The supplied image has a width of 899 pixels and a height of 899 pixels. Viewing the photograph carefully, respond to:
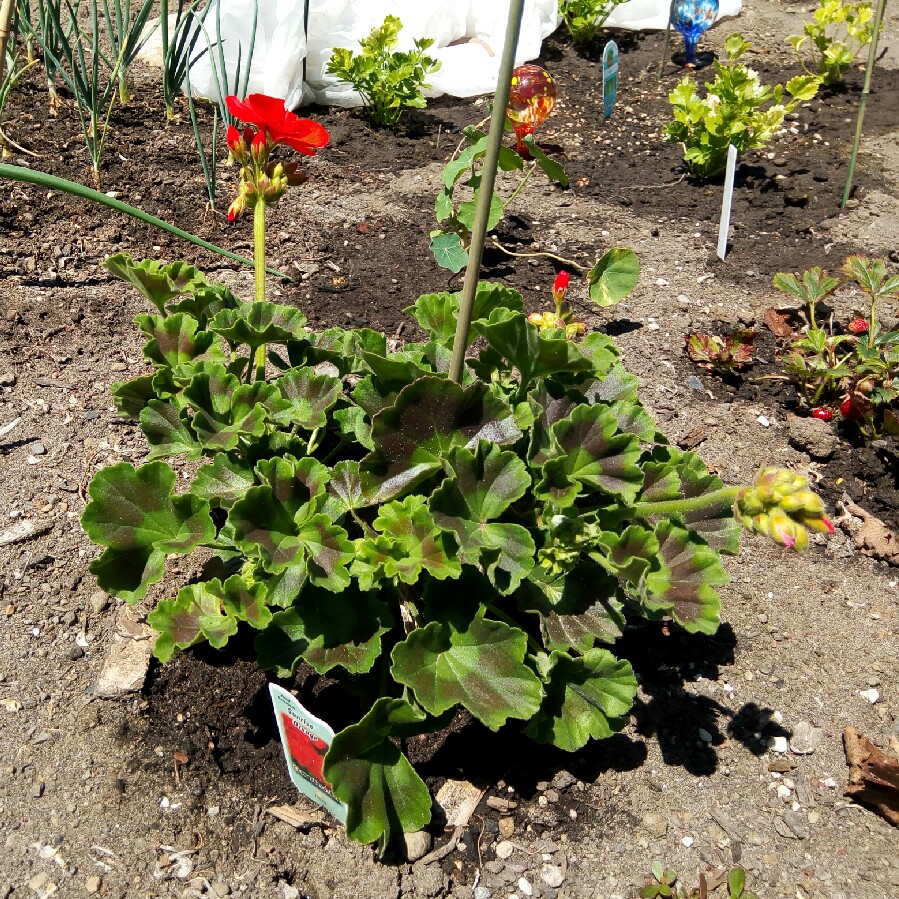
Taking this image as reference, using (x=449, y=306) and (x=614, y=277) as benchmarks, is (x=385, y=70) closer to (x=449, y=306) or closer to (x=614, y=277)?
(x=614, y=277)

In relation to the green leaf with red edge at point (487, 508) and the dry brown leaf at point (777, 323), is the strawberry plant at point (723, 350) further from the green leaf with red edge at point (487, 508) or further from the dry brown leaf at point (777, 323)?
the green leaf with red edge at point (487, 508)

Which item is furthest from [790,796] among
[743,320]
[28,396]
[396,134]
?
[396,134]

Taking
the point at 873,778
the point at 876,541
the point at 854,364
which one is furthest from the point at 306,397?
the point at 854,364

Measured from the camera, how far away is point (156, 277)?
2102 millimetres

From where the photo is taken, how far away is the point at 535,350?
1.76m

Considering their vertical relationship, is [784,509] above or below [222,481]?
above

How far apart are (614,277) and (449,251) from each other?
622 millimetres

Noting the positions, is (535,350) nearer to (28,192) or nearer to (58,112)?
(28,192)

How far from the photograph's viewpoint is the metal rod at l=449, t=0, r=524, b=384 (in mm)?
1231

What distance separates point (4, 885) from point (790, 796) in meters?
1.63

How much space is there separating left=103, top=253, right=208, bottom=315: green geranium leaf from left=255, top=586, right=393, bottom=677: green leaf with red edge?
86cm

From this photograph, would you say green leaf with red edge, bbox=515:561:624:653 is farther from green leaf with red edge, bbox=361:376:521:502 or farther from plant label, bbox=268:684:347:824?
plant label, bbox=268:684:347:824

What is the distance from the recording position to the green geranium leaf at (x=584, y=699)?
1.73 meters

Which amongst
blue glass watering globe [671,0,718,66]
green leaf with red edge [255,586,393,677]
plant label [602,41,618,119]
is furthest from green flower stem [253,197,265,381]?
blue glass watering globe [671,0,718,66]
